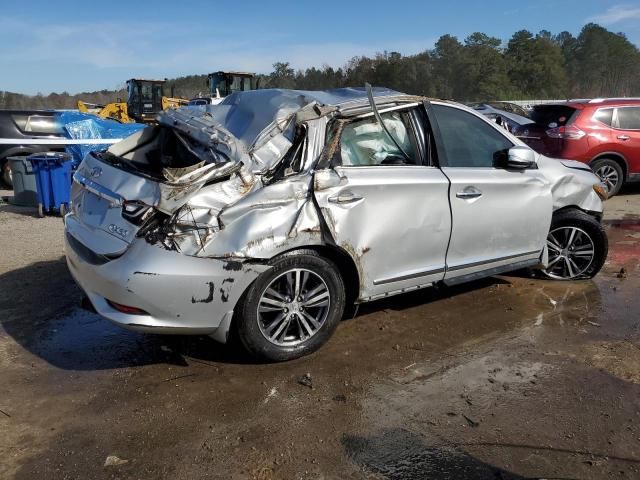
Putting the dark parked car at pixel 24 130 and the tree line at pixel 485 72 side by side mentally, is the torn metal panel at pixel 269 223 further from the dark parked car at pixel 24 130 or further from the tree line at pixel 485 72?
the tree line at pixel 485 72

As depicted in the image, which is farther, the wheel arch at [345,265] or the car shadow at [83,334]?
the car shadow at [83,334]

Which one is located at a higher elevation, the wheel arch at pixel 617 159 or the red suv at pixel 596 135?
the red suv at pixel 596 135

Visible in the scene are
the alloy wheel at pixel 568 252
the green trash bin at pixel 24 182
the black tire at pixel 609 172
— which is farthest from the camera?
the black tire at pixel 609 172

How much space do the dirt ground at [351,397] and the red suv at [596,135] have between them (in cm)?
507

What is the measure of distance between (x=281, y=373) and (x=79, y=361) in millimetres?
1420

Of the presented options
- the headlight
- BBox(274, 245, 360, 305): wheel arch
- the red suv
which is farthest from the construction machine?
BBox(274, 245, 360, 305): wheel arch

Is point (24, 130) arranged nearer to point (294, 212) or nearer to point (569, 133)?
point (294, 212)

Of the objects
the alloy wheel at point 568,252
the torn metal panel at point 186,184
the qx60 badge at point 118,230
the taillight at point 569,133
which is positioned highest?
the taillight at point 569,133

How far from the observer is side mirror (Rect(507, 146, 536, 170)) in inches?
175

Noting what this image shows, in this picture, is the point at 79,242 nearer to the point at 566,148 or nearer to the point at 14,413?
the point at 14,413

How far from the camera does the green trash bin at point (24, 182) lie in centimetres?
874

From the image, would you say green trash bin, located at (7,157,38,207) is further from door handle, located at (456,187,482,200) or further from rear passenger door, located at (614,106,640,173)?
rear passenger door, located at (614,106,640,173)

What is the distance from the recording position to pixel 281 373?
11.9ft

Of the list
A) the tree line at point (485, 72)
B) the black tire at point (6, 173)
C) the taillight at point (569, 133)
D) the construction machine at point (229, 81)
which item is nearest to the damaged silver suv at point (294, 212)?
the taillight at point (569, 133)
